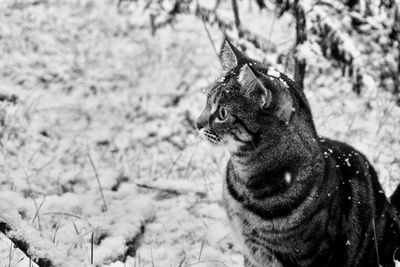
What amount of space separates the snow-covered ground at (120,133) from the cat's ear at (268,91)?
107cm

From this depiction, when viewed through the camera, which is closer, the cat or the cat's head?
the cat's head

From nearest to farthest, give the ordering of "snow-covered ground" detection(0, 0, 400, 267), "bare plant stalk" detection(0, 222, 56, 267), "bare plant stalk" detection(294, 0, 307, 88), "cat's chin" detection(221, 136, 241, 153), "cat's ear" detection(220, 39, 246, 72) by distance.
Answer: "bare plant stalk" detection(0, 222, 56, 267), "cat's chin" detection(221, 136, 241, 153), "cat's ear" detection(220, 39, 246, 72), "snow-covered ground" detection(0, 0, 400, 267), "bare plant stalk" detection(294, 0, 307, 88)

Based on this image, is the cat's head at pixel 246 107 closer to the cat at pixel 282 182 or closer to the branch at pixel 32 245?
the cat at pixel 282 182

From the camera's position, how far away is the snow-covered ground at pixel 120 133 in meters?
3.02

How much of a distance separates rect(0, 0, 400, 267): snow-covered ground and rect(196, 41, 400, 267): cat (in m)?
0.54

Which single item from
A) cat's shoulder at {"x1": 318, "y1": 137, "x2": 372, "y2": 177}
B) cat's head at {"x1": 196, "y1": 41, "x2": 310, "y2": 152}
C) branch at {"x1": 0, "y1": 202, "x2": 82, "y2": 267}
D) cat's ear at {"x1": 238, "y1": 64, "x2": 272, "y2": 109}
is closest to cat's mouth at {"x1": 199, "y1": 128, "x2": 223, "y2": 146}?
cat's head at {"x1": 196, "y1": 41, "x2": 310, "y2": 152}

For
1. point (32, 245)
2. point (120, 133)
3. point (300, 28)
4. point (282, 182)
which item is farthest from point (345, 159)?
point (120, 133)

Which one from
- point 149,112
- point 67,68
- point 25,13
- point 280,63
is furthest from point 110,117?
point 25,13

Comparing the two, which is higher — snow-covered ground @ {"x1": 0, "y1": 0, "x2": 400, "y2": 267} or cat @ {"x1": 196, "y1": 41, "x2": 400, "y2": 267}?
cat @ {"x1": 196, "y1": 41, "x2": 400, "y2": 267}

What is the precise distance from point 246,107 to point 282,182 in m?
0.45

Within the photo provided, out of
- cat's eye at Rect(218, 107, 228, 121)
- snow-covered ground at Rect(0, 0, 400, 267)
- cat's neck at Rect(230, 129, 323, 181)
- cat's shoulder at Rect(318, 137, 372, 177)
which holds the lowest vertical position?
snow-covered ground at Rect(0, 0, 400, 267)

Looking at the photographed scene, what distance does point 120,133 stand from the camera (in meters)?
4.58

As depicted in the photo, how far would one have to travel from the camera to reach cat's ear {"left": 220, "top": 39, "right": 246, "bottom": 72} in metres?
2.45

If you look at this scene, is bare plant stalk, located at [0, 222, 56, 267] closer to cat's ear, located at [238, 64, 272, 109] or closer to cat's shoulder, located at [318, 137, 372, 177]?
cat's ear, located at [238, 64, 272, 109]
